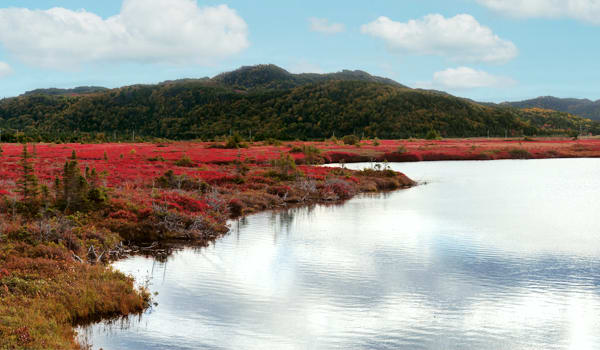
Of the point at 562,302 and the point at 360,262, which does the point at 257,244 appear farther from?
the point at 562,302

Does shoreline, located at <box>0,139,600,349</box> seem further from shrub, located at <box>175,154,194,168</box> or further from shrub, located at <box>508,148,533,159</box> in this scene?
shrub, located at <box>508,148,533,159</box>

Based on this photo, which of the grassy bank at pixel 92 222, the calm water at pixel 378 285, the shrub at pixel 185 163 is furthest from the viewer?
the shrub at pixel 185 163

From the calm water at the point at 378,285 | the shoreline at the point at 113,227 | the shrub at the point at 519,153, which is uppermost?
the shrub at the point at 519,153

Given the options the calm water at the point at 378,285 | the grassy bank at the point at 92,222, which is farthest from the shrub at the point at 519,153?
the calm water at the point at 378,285

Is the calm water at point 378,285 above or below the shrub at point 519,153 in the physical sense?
below

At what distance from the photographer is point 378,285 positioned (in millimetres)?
18594

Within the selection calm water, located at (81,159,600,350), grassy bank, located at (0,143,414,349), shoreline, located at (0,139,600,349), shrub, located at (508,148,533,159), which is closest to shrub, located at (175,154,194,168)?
shoreline, located at (0,139,600,349)

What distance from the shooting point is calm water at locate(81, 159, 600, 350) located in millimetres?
13945

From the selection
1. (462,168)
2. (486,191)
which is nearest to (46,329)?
(486,191)

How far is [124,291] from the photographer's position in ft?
51.1

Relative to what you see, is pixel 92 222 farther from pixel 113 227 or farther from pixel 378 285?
pixel 378 285

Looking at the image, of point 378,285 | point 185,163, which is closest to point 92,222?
point 378,285

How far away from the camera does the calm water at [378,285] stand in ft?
45.8

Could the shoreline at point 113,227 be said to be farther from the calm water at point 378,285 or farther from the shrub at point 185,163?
the calm water at point 378,285
